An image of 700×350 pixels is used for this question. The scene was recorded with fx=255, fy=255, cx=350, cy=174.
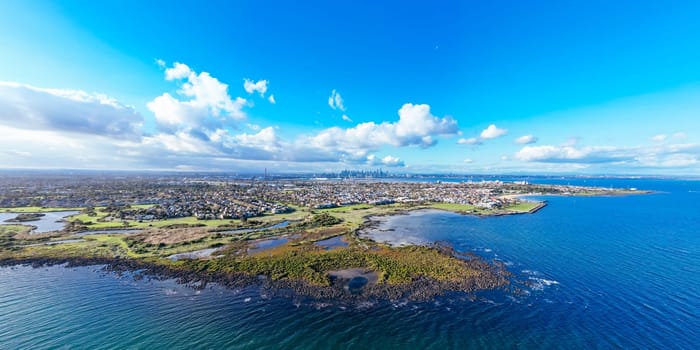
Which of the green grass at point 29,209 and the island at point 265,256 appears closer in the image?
the island at point 265,256

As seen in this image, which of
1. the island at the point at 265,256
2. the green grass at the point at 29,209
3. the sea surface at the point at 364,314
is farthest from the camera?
the green grass at the point at 29,209

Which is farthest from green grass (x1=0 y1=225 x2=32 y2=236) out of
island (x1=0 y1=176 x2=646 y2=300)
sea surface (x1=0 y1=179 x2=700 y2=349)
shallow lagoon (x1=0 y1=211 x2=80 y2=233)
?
sea surface (x1=0 y1=179 x2=700 y2=349)

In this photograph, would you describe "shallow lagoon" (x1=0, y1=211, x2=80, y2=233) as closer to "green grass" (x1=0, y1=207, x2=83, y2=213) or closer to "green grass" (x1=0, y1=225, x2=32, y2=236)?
"green grass" (x1=0, y1=225, x2=32, y2=236)

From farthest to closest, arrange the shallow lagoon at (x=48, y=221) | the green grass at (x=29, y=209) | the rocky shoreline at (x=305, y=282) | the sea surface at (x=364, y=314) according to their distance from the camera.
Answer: the green grass at (x=29, y=209), the shallow lagoon at (x=48, y=221), the rocky shoreline at (x=305, y=282), the sea surface at (x=364, y=314)

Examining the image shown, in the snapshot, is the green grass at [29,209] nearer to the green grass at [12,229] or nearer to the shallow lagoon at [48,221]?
the shallow lagoon at [48,221]

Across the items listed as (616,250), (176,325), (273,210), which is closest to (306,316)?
(176,325)

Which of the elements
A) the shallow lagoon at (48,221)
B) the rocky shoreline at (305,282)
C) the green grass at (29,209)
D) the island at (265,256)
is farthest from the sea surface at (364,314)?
the green grass at (29,209)

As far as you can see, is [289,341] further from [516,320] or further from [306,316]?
[516,320]

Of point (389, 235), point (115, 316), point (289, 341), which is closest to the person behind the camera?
point (289, 341)
